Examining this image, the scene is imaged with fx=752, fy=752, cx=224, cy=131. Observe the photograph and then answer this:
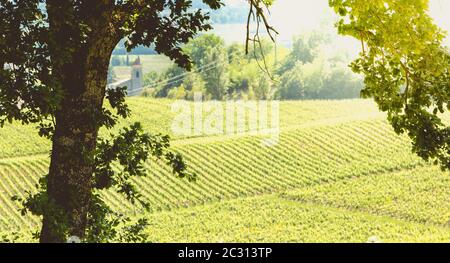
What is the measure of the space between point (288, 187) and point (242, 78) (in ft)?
172

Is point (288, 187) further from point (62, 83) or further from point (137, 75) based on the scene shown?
point (137, 75)

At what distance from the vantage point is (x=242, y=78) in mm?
99500

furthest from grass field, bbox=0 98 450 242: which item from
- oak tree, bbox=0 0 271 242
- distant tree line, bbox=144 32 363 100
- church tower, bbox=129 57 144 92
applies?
church tower, bbox=129 57 144 92

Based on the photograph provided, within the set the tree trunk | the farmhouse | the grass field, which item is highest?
the tree trunk

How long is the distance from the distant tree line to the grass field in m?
32.4

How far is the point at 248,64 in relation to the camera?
104062 mm

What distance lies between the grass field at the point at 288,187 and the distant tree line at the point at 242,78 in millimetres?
32422

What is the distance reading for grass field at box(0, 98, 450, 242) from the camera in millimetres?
39812

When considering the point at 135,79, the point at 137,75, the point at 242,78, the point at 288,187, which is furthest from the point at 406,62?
the point at 135,79

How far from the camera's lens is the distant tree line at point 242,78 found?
308 feet

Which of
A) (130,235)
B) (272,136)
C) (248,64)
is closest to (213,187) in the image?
(272,136)

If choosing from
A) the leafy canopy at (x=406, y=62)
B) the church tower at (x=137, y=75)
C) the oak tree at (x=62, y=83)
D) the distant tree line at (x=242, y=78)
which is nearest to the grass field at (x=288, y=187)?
the leafy canopy at (x=406, y=62)

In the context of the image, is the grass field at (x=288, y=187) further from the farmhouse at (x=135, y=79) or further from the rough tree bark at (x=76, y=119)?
the farmhouse at (x=135, y=79)

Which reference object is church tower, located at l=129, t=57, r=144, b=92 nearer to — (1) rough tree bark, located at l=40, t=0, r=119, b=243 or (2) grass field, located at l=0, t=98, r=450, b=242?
(2) grass field, located at l=0, t=98, r=450, b=242
